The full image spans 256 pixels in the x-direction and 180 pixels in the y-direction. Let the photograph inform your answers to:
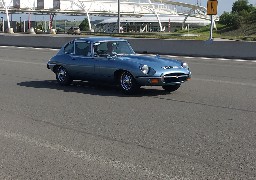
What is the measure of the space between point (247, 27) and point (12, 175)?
260 feet

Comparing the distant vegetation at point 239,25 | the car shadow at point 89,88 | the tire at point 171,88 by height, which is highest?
the distant vegetation at point 239,25

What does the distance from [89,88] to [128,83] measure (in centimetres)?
191

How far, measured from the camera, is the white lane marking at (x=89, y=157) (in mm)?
5551

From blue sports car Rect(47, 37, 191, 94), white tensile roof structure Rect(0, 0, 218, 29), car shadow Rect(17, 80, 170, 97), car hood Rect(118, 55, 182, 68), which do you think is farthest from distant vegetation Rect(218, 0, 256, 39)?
car hood Rect(118, 55, 182, 68)

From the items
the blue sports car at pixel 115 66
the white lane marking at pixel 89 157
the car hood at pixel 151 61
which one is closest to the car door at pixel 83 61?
the blue sports car at pixel 115 66

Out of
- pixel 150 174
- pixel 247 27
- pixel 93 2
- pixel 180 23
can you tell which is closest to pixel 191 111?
pixel 150 174

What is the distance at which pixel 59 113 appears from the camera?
31.2 feet

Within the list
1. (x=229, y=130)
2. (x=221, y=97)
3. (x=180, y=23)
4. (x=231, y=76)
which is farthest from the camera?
(x=180, y=23)

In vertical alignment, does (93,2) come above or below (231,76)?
above

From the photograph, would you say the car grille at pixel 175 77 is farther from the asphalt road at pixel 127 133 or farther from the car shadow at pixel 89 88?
the car shadow at pixel 89 88

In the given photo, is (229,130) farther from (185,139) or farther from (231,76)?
(231,76)

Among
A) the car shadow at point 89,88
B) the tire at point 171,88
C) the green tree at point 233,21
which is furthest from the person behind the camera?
the green tree at point 233,21

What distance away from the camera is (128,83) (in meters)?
11.8

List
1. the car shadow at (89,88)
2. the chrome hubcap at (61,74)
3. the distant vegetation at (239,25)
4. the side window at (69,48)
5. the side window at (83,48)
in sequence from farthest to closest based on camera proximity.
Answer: the distant vegetation at (239,25)
the chrome hubcap at (61,74)
the side window at (69,48)
the side window at (83,48)
the car shadow at (89,88)
